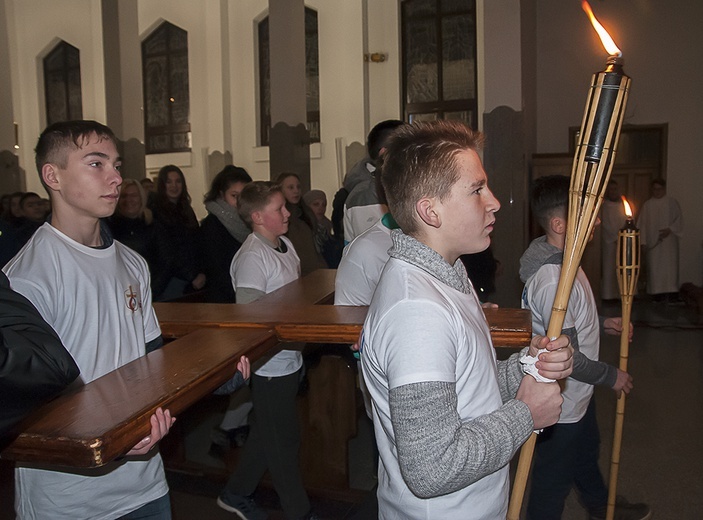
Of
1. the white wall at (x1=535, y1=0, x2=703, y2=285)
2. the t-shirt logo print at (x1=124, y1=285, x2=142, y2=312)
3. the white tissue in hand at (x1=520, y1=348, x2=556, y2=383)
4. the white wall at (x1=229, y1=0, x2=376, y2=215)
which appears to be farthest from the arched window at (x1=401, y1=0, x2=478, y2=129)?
the white tissue in hand at (x1=520, y1=348, x2=556, y2=383)

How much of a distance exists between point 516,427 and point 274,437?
2047 mm

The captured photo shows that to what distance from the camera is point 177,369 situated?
179 cm

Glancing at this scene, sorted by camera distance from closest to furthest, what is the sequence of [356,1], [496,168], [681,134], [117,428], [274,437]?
[117,428] → [274,437] → [496,168] → [681,134] → [356,1]

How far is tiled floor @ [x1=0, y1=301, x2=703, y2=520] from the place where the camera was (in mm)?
3525

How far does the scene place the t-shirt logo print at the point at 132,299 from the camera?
2054 mm

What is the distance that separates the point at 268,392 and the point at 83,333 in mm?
1464

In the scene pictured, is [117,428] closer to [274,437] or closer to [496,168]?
[274,437]

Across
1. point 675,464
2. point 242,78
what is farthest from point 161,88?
point 675,464

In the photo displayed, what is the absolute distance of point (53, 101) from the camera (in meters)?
12.8

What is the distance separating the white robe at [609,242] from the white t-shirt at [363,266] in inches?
333

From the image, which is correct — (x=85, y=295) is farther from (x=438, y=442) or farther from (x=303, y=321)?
(x=438, y=442)

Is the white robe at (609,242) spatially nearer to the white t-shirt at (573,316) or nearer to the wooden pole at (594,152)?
the white t-shirt at (573,316)

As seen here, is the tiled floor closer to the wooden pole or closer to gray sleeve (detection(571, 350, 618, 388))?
gray sleeve (detection(571, 350, 618, 388))

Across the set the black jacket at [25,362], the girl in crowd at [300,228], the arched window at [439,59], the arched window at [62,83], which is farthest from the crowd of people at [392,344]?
the arched window at [62,83]
